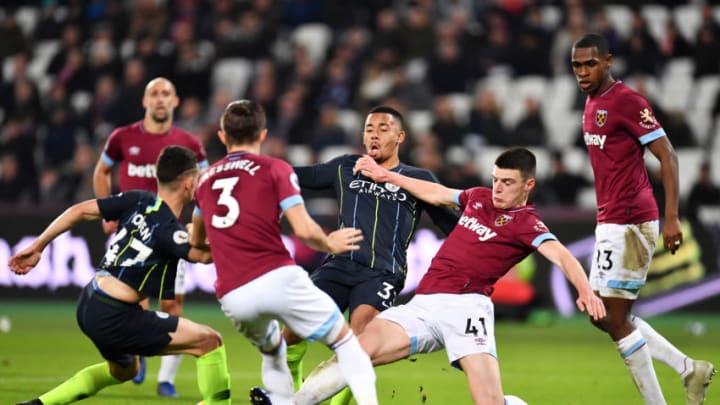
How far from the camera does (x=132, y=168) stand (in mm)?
10211

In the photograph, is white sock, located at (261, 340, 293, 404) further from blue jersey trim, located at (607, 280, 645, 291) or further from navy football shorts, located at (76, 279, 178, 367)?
blue jersey trim, located at (607, 280, 645, 291)

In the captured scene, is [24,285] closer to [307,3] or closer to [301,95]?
[301,95]

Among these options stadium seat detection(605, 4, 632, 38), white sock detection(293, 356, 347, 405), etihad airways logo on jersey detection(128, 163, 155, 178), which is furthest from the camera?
stadium seat detection(605, 4, 632, 38)

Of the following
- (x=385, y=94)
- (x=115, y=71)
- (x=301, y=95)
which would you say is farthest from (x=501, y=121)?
(x=115, y=71)

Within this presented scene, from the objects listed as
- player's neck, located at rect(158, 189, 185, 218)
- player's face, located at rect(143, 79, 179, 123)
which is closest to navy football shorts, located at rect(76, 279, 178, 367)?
player's neck, located at rect(158, 189, 185, 218)

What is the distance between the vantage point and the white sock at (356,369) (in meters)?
6.23

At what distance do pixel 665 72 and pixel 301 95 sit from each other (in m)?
5.89

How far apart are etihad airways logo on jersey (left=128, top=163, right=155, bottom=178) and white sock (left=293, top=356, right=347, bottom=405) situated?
4039 mm

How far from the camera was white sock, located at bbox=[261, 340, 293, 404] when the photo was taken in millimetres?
6461

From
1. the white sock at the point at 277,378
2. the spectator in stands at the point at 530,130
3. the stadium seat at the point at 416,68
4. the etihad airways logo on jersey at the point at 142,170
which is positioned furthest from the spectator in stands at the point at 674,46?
the white sock at the point at 277,378

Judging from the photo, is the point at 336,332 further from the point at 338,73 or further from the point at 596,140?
the point at 338,73

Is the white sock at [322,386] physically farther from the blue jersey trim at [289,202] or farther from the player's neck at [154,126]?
the player's neck at [154,126]

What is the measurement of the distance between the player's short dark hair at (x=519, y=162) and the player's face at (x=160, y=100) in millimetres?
4049

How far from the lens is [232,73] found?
65.1ft
